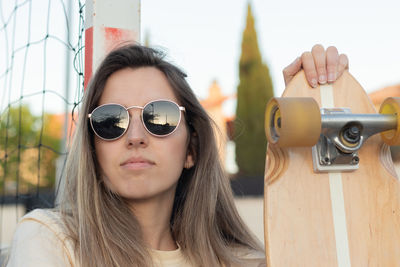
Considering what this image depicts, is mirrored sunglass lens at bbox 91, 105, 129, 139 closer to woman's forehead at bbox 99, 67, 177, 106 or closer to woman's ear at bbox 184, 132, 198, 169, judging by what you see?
woman's forehead at bbox 99, 67, 177, 106

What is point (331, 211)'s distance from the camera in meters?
Result: 1.41

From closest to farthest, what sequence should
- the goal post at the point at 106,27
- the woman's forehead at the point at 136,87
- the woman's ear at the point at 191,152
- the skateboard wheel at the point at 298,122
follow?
the skateboard wheel at the point at 298,122, the woman's forehead at the point at 136,87, the goal post at the point at 106,27, the woman's ear at the point at 191,152

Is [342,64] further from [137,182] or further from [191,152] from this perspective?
[137,182]

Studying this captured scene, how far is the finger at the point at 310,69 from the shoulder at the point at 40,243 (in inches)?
38.0

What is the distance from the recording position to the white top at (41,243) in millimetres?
1312

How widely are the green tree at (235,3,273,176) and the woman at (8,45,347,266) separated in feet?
47.5

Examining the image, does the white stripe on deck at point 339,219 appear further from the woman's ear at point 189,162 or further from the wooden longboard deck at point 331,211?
the woman's ear at point 189,162

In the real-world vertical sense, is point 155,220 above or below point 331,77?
below

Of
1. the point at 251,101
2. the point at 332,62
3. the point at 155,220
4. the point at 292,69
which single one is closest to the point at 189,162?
the point at 155,220

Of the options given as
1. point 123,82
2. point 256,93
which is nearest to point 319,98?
point 123,82

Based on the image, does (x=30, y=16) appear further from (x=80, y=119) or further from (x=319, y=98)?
(x=319, y=98)

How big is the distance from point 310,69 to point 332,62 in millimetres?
77

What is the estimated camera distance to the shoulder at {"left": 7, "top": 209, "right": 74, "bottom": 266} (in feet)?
4.31

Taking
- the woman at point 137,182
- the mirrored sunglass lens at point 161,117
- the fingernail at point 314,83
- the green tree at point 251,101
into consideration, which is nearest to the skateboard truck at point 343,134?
the fingernail at point 314,83
